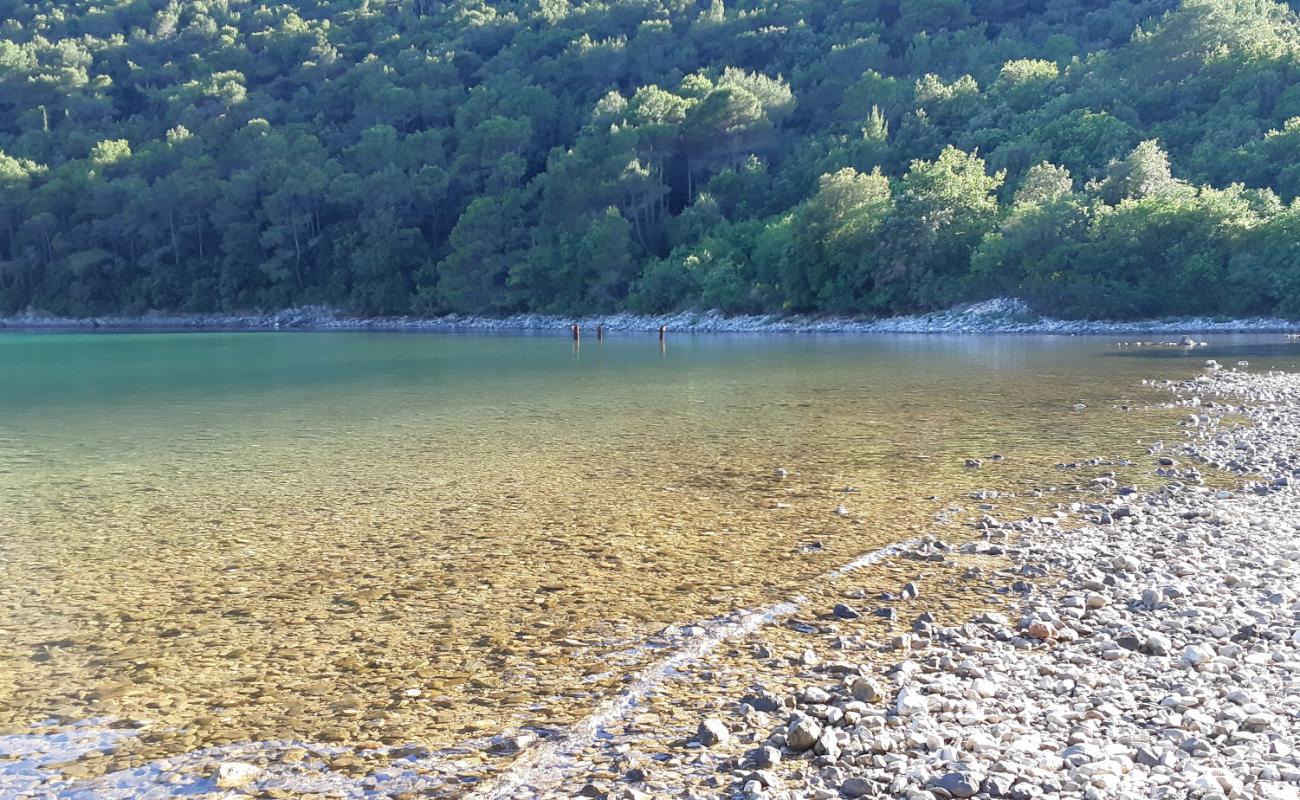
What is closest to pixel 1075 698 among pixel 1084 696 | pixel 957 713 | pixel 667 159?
pixel 1084 696

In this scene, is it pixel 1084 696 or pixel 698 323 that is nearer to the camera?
pixel 1084 696

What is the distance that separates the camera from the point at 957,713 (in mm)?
5297

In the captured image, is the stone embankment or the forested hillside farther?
the forested hillside

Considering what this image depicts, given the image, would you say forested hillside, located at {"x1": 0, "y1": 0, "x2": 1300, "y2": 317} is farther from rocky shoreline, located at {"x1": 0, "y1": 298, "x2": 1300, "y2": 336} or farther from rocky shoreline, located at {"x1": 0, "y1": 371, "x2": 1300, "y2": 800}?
rocky shoreline, located at {"x1": 0, "y1": 371, "x2": 1300, "y2": 800}

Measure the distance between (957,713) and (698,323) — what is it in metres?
65.1

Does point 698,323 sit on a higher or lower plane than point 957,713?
higher

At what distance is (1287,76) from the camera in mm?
68500

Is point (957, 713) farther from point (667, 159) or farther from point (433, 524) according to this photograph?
point (667, 159)

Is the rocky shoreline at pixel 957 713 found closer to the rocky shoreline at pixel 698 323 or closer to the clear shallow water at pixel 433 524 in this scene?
the clear shallow water at pixel 433 524

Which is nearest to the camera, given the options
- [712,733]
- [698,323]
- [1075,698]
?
[712,733]

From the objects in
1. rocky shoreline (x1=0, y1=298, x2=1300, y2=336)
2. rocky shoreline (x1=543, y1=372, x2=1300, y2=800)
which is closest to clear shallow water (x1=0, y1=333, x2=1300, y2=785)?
rocky shoreline (x1=543, y1=372, x2=1300, y2=800)

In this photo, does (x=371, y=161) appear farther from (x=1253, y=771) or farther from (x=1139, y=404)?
(x=1253, y=771)

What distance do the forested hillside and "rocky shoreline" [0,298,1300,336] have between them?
4.07 feet

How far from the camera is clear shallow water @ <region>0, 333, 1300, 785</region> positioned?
620 centimetres
